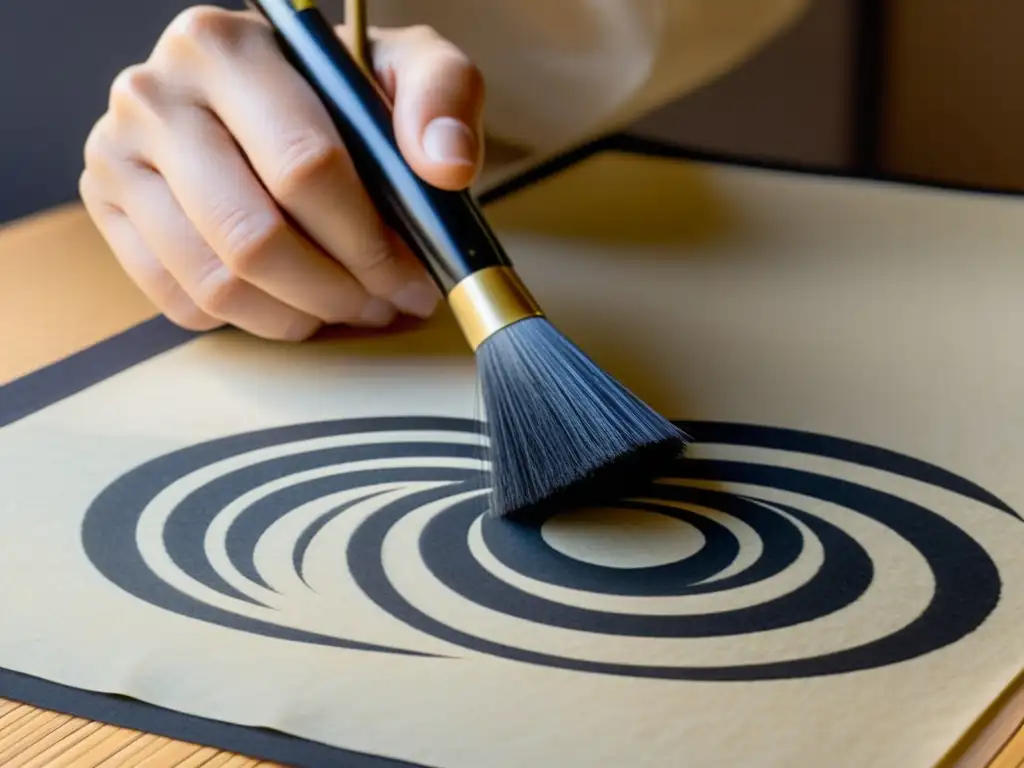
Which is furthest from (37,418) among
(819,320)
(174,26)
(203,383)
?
(819,320)

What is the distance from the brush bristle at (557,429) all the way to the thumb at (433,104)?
0.22 ft

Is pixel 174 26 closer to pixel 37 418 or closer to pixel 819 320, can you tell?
pixel 37 418

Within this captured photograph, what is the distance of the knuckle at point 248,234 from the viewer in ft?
1.62

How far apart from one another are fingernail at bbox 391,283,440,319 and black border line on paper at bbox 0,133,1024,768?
86mm

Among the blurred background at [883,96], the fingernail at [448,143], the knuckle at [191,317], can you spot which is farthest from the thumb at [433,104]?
the blurred background at [883,96]

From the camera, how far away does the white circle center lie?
367mm

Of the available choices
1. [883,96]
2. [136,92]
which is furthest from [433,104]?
[883,96]

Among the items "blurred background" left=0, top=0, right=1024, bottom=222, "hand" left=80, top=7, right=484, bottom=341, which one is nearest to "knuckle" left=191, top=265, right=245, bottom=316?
"hand" left=80, top=7, right=484, bottom=341

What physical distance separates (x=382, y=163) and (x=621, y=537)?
17 cm

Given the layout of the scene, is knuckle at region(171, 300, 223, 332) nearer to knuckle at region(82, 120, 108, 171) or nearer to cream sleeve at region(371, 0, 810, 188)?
knuckle at region(82, 120, 108, 171)

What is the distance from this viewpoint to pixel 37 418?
1.50ft

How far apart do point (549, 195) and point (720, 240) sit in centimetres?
11

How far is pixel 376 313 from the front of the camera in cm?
53

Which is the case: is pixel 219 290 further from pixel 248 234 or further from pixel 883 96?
pixel 883 96
